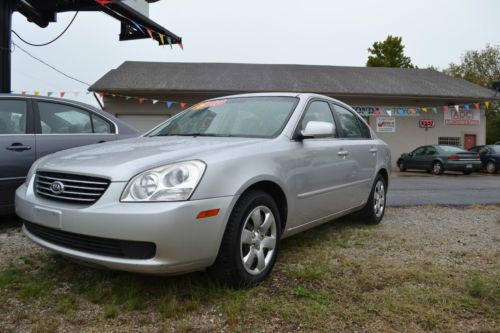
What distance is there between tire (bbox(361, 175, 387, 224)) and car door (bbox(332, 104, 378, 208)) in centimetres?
18

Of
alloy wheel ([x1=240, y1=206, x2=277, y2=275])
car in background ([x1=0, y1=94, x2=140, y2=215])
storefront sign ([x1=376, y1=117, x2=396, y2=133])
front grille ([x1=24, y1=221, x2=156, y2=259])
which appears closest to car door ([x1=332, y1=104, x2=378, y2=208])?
alloy wheel ([x1=240, y1=206, x2=277, y2=275])

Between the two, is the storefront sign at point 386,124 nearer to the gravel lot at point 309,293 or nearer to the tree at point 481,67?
the gravel lot at point 309,293

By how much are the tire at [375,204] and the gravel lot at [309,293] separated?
1.81 feet

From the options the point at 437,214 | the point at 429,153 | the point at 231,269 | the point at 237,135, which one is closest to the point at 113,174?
the point at 231,269

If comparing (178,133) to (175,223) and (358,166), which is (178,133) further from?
(358,166)

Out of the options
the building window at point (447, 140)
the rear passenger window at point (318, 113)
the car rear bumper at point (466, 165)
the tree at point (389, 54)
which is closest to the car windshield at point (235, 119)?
the rear passenger window at point (318, 113)

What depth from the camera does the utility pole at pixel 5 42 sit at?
677cm

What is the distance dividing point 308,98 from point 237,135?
887 millimetres

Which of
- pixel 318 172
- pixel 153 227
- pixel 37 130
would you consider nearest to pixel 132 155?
pixel 153 227

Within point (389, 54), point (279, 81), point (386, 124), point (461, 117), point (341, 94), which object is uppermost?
point (389, 54)

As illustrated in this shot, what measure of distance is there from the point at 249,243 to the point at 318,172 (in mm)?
1101

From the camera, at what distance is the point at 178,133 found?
3.68 metres

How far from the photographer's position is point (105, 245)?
2.39m

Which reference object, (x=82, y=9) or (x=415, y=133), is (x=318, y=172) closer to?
(x=82, y=9)
